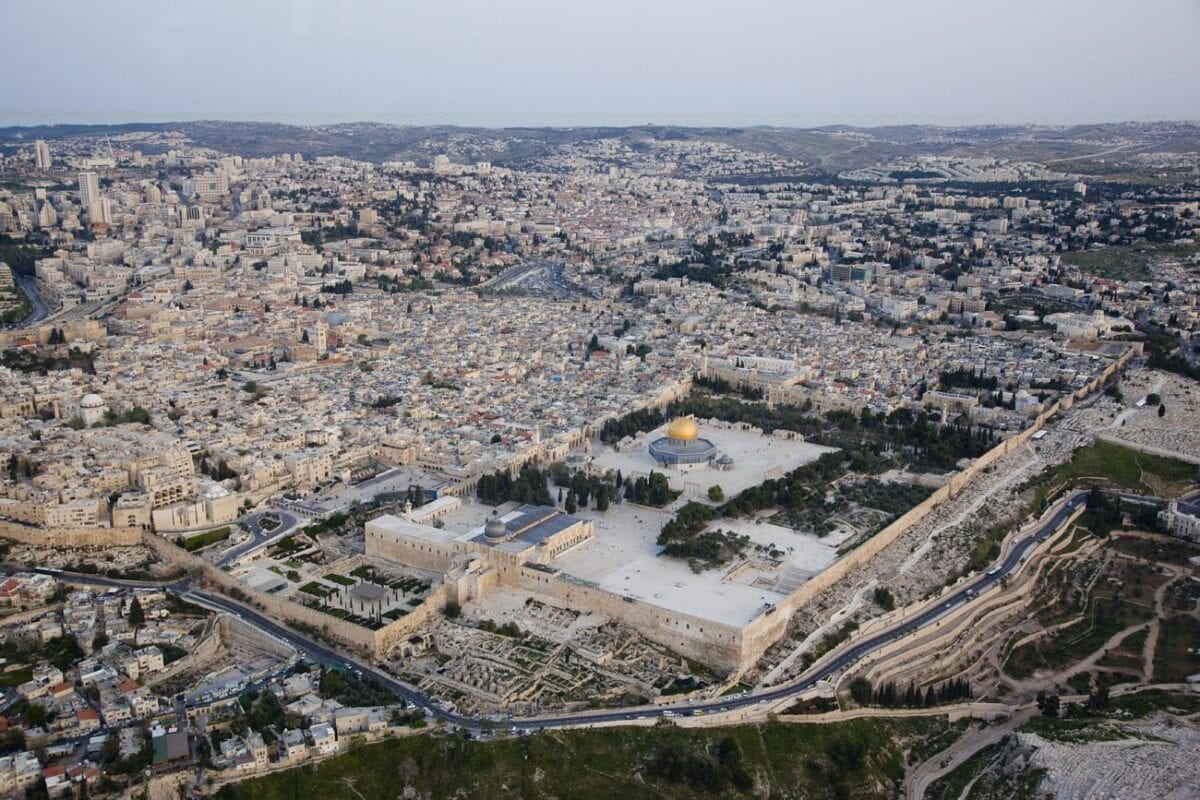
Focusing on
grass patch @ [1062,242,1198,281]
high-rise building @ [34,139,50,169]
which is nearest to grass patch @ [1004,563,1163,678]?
grass patch @ [1062,242,1198,281]

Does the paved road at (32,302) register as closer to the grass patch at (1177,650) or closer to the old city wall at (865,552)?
the old city wall at (865,552)

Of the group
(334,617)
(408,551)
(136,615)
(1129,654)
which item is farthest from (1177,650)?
(136,615)

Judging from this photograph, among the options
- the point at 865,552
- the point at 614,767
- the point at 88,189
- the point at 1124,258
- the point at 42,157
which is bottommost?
the point at 614,767

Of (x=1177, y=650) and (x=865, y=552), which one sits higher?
(x=865, y=552)

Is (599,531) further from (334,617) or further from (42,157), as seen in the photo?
(42,157)

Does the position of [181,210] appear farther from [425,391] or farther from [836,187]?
[836,187]

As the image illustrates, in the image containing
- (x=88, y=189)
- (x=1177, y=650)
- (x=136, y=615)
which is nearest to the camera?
(x=136, y=615)

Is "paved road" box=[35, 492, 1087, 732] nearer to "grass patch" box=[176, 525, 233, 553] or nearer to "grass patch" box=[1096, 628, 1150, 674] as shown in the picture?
"grass patch" box=[176, 525, 233, 553]

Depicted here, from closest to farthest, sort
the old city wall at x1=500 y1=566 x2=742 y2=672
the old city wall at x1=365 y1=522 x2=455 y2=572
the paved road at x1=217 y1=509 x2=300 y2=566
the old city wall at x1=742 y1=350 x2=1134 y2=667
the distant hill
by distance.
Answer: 1. the old city wall at x1=500 y1=566 x2=742 y2=672
2. the old city wall at x1=742 y1=350 x2=1134 y2=667
3. the old city wall at x1=365 y1=522 x2=455 y2=572
4. the paved road at x1=217 y1=509 x2=300 y2=566
5. the distant hill
